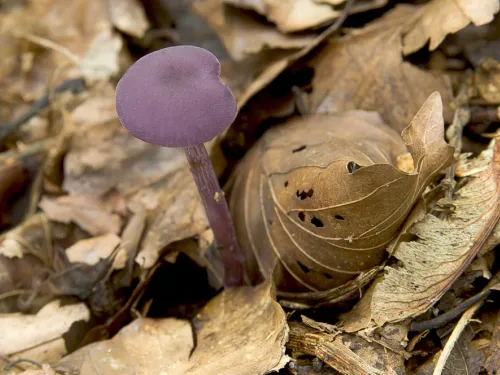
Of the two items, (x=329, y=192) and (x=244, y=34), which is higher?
(x=244, y=34)

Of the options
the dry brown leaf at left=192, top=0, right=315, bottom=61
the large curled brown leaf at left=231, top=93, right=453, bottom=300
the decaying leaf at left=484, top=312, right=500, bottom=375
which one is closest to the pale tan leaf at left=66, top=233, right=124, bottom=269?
the large curled brown leaf at left=231, top=93, right=453, bottom=300

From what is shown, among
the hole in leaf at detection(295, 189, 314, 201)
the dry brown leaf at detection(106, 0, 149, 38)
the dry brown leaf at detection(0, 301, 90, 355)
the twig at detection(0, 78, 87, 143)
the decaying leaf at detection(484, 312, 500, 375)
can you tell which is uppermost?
the dry brown leaf at detection(106, 0, 149, 38)

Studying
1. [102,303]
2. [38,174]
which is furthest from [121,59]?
[102,303]

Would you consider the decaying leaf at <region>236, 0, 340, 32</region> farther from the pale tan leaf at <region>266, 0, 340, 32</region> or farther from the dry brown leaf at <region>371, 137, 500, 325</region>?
the dry brown leaf at <region>371, 137, 500, 325</region>

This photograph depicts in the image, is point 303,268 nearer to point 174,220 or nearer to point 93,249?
point 174,220

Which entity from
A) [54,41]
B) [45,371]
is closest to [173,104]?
[45,371]

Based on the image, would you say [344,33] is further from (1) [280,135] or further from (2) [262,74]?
(1) [280,135]
